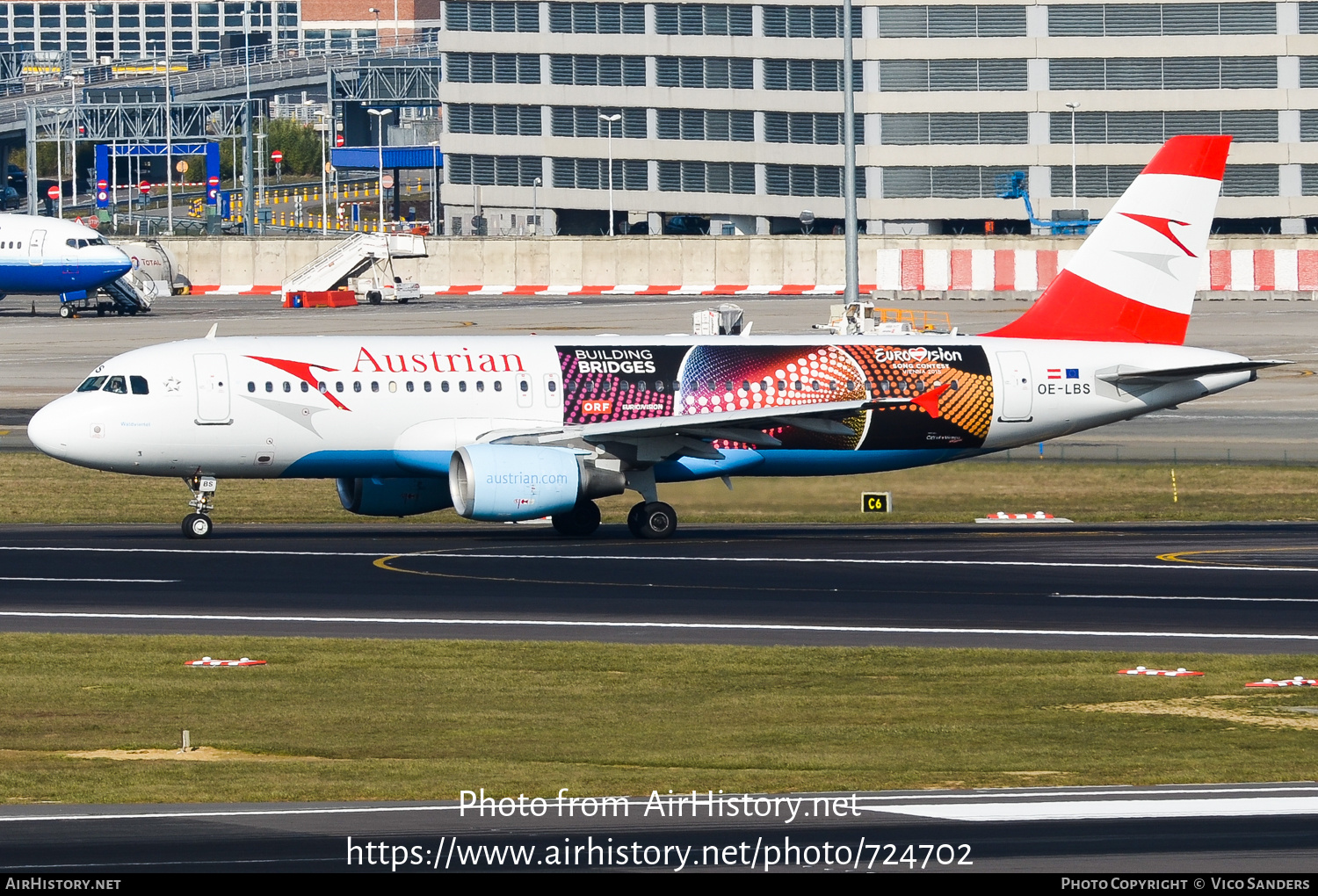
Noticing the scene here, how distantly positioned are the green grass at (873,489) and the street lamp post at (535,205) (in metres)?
95.0

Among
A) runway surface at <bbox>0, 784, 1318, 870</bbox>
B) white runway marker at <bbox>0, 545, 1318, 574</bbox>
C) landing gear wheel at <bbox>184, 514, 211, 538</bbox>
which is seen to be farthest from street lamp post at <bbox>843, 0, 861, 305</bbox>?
runway surface at <bbox>0, 784, 1318, 870</bbox>

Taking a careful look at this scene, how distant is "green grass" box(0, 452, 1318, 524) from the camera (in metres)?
44.9

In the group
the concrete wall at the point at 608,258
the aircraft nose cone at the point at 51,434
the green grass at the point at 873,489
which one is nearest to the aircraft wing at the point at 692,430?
the green grass at the point at 873,489

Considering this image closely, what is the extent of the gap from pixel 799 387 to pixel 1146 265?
9163 millimetres

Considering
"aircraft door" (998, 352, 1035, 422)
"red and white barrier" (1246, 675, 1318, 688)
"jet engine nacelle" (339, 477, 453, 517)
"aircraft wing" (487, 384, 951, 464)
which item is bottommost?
"red and white barrier" (1246, 675, 1318, 688)

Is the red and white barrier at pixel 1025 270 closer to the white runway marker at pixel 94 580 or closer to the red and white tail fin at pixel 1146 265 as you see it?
the red and white tail fin at pixel 1146 265

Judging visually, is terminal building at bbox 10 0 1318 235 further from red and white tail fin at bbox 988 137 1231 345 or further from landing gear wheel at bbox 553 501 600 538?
landing gear wheel at bbox 553 501 600 538

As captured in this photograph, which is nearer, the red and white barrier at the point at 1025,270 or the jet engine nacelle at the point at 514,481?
the jet engine nacelle at the point at 514,481

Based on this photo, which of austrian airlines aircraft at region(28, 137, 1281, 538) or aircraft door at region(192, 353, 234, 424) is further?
aircraft door at region(192, 353, 234, 424)

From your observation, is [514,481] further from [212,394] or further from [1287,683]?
[1287,683]

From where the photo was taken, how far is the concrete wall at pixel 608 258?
108m

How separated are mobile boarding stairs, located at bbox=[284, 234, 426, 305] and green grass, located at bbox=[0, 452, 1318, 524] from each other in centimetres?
5899

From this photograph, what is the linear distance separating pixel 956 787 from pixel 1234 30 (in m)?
116

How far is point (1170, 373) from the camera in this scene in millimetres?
44625
